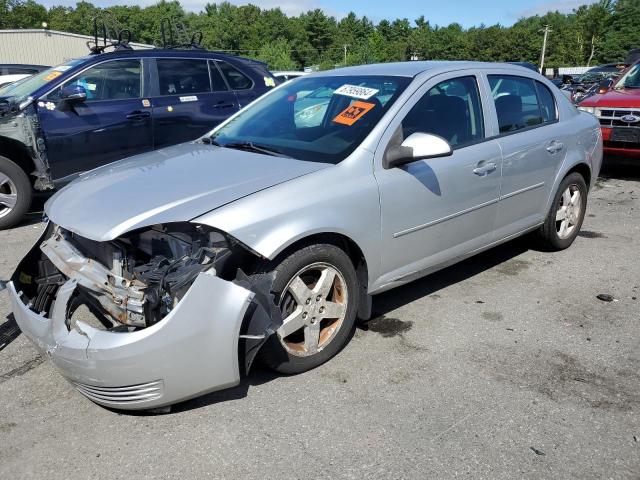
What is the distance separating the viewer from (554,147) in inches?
186

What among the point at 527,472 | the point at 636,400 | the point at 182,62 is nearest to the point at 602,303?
the point at 636,400

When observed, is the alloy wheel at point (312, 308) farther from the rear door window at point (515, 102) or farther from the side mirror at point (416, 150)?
the rear door window at point (515, 102)

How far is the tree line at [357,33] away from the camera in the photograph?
316 ft

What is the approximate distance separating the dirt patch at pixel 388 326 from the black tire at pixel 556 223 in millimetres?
1927

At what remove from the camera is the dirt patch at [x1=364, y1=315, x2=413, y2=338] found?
3764mm

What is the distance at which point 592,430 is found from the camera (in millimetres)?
2752

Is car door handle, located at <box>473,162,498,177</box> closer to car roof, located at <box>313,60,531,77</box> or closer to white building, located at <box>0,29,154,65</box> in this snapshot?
car roof, located at <box>313,60,531,77</box>

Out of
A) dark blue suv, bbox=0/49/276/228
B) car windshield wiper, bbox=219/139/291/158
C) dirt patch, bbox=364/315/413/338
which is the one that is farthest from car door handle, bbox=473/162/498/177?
dark blue suv, bbox=0/49/276/228

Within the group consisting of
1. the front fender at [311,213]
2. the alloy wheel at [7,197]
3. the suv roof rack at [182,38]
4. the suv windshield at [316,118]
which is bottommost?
the alloy wheel at [7,197]

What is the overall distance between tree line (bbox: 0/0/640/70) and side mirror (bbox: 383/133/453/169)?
90824mm

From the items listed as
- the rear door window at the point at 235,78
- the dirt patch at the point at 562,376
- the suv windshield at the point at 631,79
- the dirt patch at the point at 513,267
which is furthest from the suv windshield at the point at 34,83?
the suv windshield at the point at 631,79

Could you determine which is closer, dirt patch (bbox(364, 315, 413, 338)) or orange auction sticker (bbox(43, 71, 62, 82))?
dirt patch (bbox(364, 315, 413, 338))

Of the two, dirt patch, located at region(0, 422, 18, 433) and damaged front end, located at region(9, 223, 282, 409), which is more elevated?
damaged front end, located at region(9, 223, 282, 409)

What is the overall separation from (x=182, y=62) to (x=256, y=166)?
4.44 m
